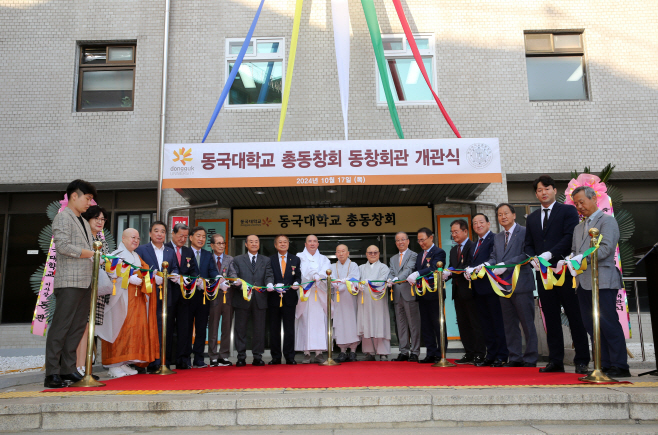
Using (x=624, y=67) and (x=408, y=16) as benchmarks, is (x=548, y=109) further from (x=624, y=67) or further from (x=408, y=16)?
(x=408, y=16)

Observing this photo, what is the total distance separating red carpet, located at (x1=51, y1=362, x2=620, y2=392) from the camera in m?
4.30

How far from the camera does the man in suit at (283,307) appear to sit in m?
7.18

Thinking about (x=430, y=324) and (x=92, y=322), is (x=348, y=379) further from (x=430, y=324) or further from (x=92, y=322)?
(x=430, y=324)

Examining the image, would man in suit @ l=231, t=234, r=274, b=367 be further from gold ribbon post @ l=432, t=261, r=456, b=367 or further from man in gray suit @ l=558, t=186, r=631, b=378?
man in gray suit @ l=558, t=186, r=631, b=378

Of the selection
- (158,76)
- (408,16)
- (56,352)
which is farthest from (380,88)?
(56,352)

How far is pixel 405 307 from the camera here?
7.38 meters

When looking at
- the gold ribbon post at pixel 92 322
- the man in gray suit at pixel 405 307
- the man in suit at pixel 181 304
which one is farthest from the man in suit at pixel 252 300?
the gold ribbon post at pixel 92 322

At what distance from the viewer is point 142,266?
19.5 ft

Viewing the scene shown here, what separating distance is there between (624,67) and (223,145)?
8.18 metres

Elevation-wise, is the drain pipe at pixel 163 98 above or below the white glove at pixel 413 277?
above

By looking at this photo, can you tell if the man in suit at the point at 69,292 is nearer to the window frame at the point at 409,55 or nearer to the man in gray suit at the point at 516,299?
the man in gray suit at the point at 516,299

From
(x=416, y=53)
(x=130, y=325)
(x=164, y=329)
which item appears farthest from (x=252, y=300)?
(x=416, y=53)

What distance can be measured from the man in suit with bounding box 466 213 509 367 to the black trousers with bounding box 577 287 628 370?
135 centimetres

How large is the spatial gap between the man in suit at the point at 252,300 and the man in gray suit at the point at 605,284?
3861 millimetres
